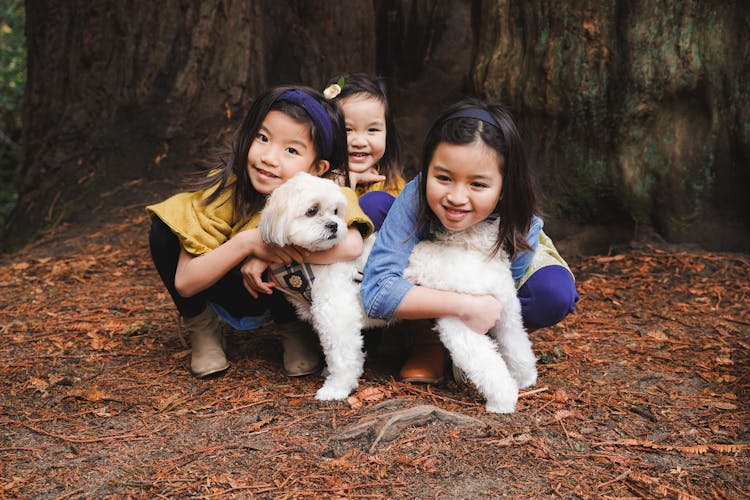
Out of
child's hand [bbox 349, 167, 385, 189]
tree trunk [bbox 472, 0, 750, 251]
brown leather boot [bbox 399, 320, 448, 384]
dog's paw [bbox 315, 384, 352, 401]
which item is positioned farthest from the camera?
tree trunk [bbox 472, 0, 750, 251]

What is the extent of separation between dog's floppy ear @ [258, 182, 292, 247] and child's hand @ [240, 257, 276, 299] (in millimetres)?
233

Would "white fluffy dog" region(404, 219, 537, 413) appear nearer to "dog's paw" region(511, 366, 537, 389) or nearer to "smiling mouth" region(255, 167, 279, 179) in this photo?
"dog's paw" region(511, 366, 537, 389)

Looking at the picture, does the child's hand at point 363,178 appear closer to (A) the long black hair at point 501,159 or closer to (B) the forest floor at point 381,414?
(A) the long black hair at point 501,159

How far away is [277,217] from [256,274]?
15.3 inches

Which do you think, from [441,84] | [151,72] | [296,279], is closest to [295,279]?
[296,279]

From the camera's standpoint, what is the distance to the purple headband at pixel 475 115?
9.45 feet

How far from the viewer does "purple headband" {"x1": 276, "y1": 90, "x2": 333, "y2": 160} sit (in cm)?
315

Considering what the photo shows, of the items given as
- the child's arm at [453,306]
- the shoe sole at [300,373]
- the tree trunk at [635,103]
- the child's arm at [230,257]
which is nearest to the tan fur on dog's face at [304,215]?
the child's arm at [230,257]

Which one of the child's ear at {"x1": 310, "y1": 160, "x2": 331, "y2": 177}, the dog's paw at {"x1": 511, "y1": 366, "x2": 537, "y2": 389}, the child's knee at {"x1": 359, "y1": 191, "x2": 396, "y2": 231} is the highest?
the child's ear at {"x1": 310, "y1": 160, "x2": 331, "y2": 177}

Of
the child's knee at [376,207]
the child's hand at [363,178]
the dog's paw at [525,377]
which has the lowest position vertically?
the dog's paw at [525,377]

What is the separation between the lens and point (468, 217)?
2914 millimetres

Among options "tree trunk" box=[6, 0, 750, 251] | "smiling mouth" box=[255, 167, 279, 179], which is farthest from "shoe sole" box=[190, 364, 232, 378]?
"tree trunk" box=[6, 0, 750, 251]

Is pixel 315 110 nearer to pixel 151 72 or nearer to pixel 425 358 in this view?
pixel 425 358

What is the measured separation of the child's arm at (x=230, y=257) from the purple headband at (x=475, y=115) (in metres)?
0.92
